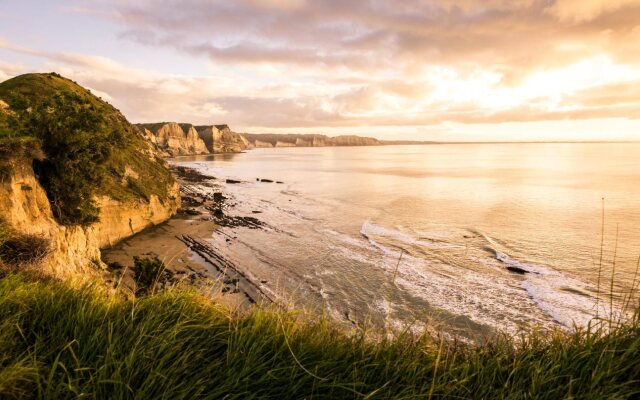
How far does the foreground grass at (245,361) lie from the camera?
2277 millimetres

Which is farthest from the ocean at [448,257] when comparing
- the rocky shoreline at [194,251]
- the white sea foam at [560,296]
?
the rocky shoreline at [194,251]

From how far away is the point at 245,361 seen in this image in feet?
8.77

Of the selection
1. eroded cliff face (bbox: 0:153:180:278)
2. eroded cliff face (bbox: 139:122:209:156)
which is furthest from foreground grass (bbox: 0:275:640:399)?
eroded cliff face (bbox: 139:122:209:156)

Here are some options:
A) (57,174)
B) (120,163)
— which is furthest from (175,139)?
(57,174)

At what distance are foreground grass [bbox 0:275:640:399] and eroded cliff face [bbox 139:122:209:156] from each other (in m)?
174

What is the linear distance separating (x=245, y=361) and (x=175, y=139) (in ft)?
627

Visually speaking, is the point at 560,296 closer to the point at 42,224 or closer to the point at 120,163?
the point at 42,224

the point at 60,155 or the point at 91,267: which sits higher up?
the point at 60,155

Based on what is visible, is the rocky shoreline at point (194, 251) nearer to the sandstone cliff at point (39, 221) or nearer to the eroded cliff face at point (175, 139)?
the sandstone cliff at point (39, 221)

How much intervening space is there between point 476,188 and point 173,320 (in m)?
61.0

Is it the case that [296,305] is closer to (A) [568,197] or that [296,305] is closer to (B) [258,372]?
(B) [258,372]

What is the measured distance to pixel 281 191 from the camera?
183 feet

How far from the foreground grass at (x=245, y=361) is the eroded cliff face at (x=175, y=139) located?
174 metres

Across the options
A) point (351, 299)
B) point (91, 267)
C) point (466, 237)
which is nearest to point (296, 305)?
point (351, 299)
